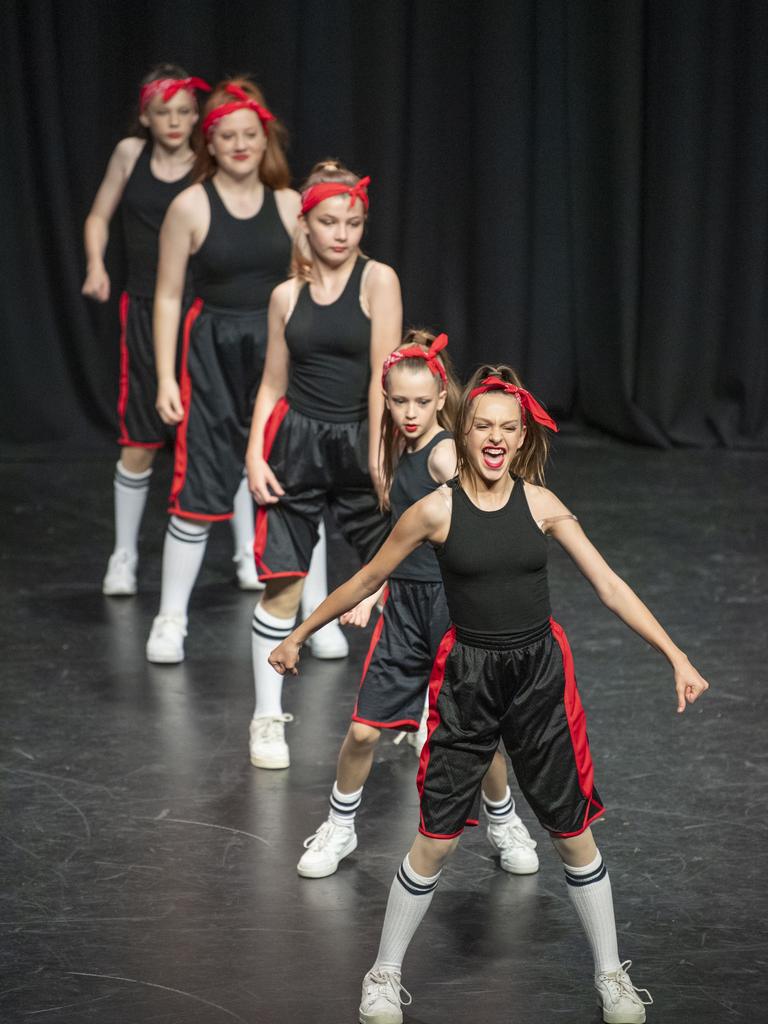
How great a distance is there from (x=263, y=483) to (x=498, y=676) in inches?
44.9

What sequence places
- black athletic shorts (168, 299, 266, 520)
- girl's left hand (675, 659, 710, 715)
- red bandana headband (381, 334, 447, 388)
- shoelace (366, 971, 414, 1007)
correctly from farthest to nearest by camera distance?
black athletic shorts (168, 299, 266, 520) < red bandana headband (381, 334, 447, 388) < shoelace (366, 971, 414, 1007) < girl's left hand (675, 659, 710, 715)

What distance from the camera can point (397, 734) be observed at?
3.86 metres

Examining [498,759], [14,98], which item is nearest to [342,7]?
[14,98]

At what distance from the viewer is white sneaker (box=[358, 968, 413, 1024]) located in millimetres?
2539

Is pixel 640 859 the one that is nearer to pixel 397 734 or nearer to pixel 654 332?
pixel 397 734

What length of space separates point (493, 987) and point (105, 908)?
29.7 inches

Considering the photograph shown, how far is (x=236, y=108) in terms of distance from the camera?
12.7ft

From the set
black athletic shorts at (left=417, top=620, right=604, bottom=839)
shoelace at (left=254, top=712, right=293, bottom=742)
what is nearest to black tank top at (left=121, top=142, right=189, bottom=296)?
shoelace at (left=254, top=712, right=293, bottom=742)

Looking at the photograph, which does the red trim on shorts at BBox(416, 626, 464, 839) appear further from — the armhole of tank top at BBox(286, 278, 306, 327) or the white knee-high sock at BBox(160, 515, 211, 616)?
the white knee-high sock at BBox(160, 515, 211, 616)

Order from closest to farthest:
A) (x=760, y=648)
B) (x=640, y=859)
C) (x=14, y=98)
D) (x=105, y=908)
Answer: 1. (x=105, y=908)
2. (x=640, y=859)
3. (x=760, y=648)
4. (x=14, y=98)

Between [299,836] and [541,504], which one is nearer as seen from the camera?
[541,504]

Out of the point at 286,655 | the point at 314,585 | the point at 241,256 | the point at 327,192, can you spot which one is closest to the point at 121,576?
the point at 314,585

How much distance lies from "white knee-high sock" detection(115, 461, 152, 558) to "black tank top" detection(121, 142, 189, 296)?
1.84 feet

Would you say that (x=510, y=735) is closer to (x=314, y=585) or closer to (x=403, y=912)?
(x=403, y=912)
